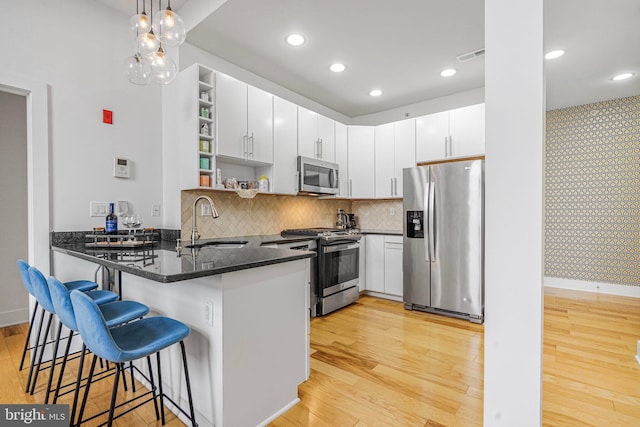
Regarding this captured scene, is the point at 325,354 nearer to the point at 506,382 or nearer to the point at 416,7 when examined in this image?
the point at 506,382

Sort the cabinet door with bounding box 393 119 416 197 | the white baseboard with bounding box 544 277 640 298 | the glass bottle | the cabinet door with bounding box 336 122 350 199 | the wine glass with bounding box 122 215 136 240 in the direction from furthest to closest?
the cabinet door with bounding box 336 122 350 199
the white baseboard with bounding box 544 277 640 298
the cabinet door with bounding box 393 119 416 197
the wine glass with bounding box 122 215 136 240
the glass bottle

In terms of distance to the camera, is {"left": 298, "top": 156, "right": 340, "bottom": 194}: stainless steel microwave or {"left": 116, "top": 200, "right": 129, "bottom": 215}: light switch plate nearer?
{"left": 116, "top": 200, "right": 129, "bottom": 215}: light switch plate

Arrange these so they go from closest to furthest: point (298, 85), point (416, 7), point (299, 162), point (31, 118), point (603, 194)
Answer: point (31, 118) < point (416, 7) < point (299, 162) < point (298, 85) < point (603, 194)

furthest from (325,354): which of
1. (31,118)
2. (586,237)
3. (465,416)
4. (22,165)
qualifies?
(586,237)

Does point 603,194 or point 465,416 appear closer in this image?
point 465,416

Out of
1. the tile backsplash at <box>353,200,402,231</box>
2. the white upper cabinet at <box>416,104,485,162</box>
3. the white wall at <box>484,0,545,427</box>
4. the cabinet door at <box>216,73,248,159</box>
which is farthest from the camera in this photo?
the tile backsplash at <box>353,200,402,231</box>

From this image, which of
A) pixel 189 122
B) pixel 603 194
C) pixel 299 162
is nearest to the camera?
pixel 189 122

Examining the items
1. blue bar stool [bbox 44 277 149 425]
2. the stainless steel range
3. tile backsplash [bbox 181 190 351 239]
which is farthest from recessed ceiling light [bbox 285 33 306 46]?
blue bar stool [bbox 44 277 149 425]

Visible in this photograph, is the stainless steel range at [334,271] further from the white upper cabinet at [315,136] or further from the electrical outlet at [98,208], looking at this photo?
the electrical outlet at [98,208]

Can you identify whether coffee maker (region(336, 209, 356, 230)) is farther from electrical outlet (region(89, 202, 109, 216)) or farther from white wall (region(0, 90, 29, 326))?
white wall (region(0, 90, 29, 326))

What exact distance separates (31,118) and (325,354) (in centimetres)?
291

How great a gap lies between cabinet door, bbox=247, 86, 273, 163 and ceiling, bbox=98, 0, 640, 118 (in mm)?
463

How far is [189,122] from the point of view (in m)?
2.72

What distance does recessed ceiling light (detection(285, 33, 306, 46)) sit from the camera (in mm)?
2867
